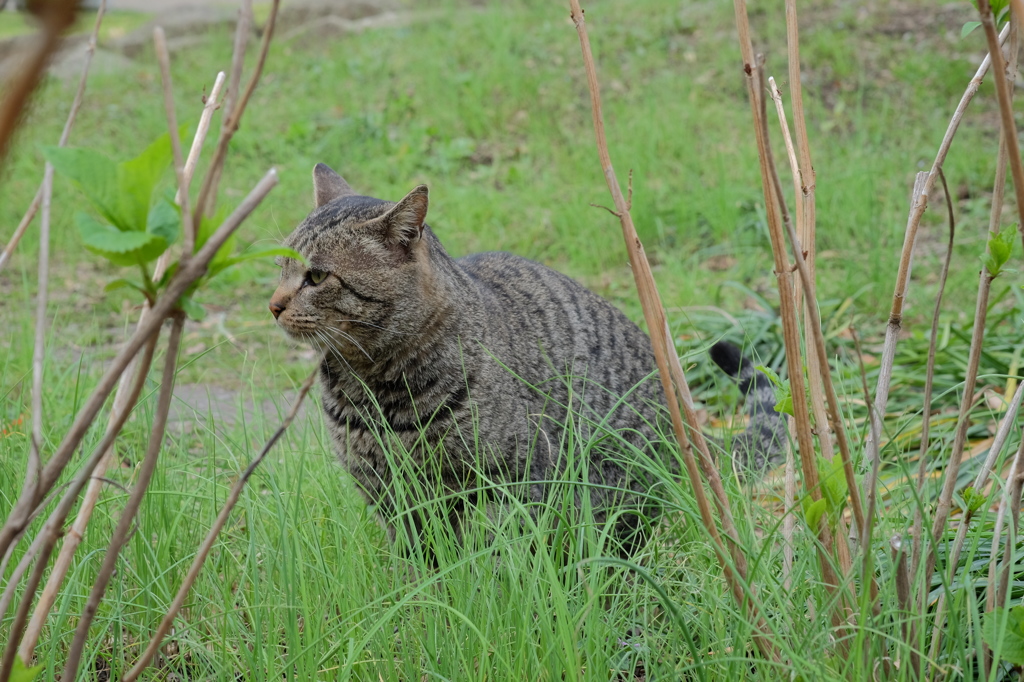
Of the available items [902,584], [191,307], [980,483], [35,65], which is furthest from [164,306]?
[980,483]

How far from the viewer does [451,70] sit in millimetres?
7746

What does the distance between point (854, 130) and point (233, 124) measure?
237 inches

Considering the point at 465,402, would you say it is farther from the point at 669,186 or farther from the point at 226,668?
the point at 669,186

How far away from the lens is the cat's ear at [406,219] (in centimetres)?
236

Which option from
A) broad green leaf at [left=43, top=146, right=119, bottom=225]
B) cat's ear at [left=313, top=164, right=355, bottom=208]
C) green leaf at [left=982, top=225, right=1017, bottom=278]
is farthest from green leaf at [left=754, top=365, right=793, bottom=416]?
cat's ear at [left=313, top=164, right=355, bottom=208]

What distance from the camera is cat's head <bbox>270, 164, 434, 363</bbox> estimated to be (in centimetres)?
238

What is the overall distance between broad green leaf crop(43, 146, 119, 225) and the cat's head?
143cm

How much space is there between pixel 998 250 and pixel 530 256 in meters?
4.05

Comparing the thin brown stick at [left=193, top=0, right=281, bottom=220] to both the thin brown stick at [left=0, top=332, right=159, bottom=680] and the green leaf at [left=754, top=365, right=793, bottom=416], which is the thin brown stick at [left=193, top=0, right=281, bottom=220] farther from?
the green leaf at [left=754, top=365, right=793, bottom=416]

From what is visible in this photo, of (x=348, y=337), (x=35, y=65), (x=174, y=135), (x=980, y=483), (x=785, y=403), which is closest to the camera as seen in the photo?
(x=35, y=65)

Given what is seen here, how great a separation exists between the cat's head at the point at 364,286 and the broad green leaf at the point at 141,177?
1.42 metres

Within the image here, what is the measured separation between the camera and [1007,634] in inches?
52.2

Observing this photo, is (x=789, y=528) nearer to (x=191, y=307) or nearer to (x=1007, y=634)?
(x=1007, y=634)

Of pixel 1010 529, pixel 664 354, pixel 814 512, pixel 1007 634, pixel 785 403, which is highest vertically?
pixel 664 354
